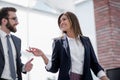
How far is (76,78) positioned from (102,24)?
2620 millimetres

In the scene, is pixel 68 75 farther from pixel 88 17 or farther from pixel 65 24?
pixel 88 17

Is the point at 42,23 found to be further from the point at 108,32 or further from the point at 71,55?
the point at 71,55

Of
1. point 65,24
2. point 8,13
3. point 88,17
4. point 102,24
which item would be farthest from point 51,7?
point 65,24

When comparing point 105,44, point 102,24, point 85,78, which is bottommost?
point 85,78

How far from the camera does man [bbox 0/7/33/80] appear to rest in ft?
7.89

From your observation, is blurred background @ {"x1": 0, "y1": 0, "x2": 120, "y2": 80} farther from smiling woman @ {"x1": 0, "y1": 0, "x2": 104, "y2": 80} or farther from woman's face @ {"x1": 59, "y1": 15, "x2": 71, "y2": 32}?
woman's face @ {"x1": 59, "y1": 15, "x2": 71, "y2": 32}

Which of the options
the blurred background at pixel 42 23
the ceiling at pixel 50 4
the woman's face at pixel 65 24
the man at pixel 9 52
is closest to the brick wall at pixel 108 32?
the blurred background at pixel 42 23

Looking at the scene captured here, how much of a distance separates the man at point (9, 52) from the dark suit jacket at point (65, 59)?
0.43 meters

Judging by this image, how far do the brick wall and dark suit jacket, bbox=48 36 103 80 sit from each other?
2140 mm

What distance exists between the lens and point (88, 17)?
4.92 metres

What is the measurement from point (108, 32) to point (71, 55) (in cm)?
241

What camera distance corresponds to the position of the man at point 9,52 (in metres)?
2.41

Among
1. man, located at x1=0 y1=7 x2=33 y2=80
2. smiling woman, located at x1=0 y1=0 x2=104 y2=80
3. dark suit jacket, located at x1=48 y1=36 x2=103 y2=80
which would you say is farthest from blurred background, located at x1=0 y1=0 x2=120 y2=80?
dark suit jacket, located at x1=48 y1=36 x2=103 y2=80

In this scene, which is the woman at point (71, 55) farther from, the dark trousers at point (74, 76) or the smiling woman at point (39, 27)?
the smiling woman at point (39, 27)
